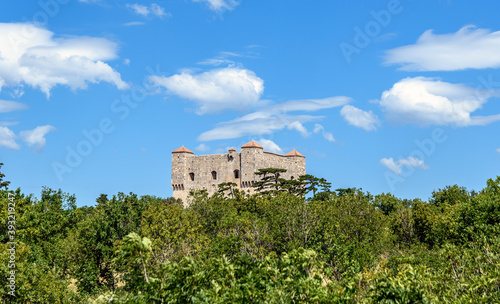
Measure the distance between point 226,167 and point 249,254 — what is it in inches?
2619

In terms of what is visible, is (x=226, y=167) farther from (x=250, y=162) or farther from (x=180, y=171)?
(x=180, y=171)

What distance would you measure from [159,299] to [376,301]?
383 centimetres

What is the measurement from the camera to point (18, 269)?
1672 centimetres

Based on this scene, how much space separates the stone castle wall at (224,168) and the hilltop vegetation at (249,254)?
117 ft

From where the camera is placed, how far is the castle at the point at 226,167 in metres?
75.1

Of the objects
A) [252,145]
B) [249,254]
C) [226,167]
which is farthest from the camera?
[226,167]

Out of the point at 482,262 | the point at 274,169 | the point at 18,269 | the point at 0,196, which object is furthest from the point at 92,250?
the point at 274,169


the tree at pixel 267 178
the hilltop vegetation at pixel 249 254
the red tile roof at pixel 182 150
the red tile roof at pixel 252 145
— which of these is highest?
the red tile roof at pixel 182 150

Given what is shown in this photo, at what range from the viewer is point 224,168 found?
3049 inches

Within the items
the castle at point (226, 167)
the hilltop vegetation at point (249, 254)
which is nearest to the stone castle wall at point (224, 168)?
the castle at point (226, 167)

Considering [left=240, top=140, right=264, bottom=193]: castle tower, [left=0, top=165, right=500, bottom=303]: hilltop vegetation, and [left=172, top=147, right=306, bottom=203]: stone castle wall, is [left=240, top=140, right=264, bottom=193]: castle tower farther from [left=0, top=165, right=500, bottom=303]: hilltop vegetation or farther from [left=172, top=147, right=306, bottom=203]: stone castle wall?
[left=0, top=165, right=500, bottom=303]: hilltop vegetation

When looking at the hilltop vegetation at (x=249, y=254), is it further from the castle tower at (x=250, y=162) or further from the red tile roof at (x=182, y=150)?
the red tile roof at (x=182, y=150)

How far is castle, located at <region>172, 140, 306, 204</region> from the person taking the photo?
246ft

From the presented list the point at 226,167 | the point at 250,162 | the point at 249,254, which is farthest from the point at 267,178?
the point at 249,254
